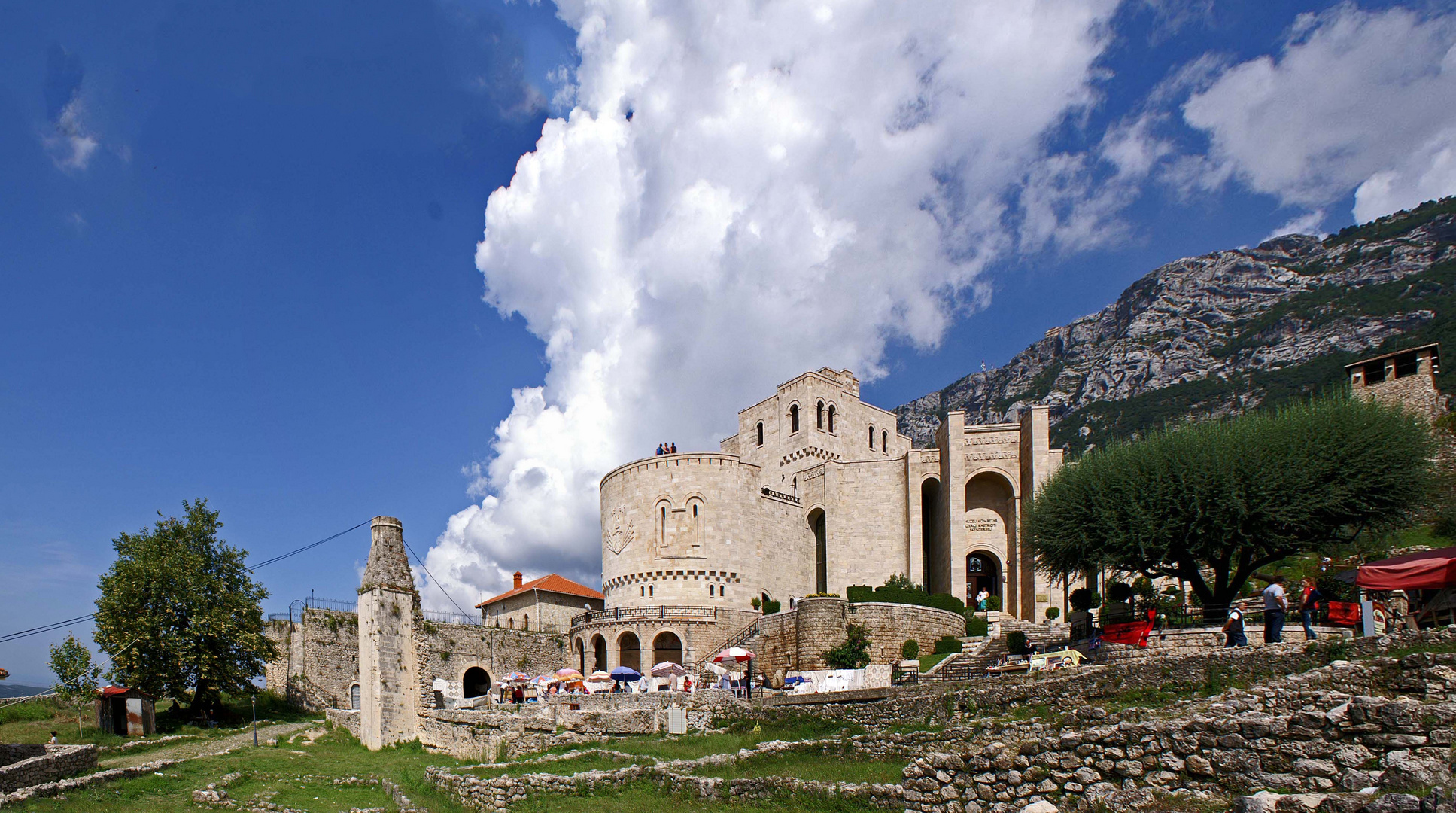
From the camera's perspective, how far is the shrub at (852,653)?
2962 centimetres

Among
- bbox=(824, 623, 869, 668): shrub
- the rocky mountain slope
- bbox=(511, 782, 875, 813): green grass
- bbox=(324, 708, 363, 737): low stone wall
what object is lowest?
bbox=(324, 708, 363, 737): low stone wall

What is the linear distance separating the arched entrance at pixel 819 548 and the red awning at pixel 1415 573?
34.5 meters

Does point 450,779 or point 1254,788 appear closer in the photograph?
point 1254,788

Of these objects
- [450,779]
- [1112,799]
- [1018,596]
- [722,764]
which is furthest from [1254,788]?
[1018,596]

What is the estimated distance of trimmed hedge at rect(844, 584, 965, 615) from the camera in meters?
36.7

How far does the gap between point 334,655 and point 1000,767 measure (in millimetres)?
37378

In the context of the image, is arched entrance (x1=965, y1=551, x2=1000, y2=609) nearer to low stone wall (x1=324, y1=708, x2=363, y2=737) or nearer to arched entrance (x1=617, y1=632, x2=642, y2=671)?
arched entrance (x1=617, y1=632, x2=642, y2=671)

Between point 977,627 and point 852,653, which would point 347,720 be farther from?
point 977,627

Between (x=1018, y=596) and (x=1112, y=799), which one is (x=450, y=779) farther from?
(x=1018, y=596)

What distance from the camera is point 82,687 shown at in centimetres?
2817

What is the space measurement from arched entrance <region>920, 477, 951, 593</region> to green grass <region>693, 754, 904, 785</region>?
95.3 ft

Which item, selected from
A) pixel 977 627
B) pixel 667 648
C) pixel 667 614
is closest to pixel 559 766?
pixel 977 627

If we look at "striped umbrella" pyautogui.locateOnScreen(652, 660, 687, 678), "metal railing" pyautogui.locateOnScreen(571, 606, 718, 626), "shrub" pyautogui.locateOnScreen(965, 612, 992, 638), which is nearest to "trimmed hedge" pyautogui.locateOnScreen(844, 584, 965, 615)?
"shrub" pyautogui.locateOnScreen(965, 612, 992, 638)

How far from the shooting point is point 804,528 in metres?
49.1
